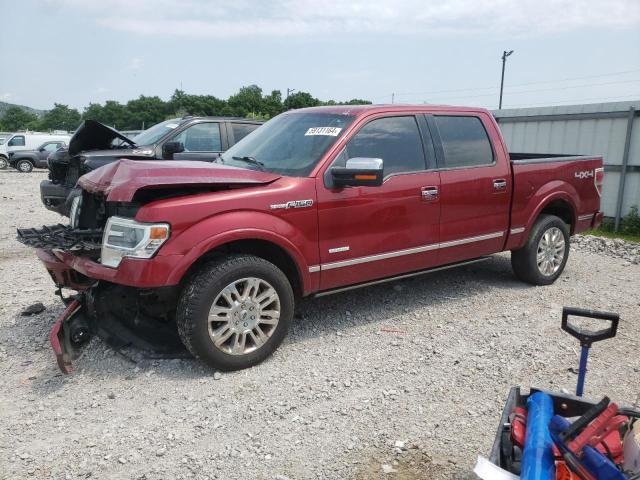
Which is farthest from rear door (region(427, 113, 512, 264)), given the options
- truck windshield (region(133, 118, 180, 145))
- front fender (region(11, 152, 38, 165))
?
front fender (region(11, 152, 38, 165))

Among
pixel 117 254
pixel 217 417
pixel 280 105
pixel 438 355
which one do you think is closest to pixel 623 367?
pixel 438 355

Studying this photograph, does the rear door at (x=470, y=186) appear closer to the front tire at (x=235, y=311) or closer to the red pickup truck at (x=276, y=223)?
the red pickup truck at (x=276, y=223)

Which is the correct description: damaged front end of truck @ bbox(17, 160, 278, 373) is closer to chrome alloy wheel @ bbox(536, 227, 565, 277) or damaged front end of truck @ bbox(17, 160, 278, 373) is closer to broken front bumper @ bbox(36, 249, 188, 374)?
broken front bumper @ bbox(36, 249, 188, 374)

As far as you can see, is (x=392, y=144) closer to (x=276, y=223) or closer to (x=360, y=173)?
(x=360, y=173)

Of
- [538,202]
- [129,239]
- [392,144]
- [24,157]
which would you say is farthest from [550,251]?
[24,157]

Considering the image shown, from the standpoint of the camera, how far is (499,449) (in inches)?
90.0

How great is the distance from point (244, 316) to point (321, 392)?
775 mm

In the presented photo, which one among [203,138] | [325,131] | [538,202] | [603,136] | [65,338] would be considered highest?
[325,131]

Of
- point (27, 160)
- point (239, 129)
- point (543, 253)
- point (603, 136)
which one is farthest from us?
point (27, 160)

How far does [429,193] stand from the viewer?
4.75 m

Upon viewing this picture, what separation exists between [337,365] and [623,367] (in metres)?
2.17

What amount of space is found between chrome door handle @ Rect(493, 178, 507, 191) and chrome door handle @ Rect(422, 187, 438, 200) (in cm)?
85

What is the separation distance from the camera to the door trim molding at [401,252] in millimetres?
4270

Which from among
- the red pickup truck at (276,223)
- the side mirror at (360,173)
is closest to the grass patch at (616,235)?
the red pickup truck at (276,223)
